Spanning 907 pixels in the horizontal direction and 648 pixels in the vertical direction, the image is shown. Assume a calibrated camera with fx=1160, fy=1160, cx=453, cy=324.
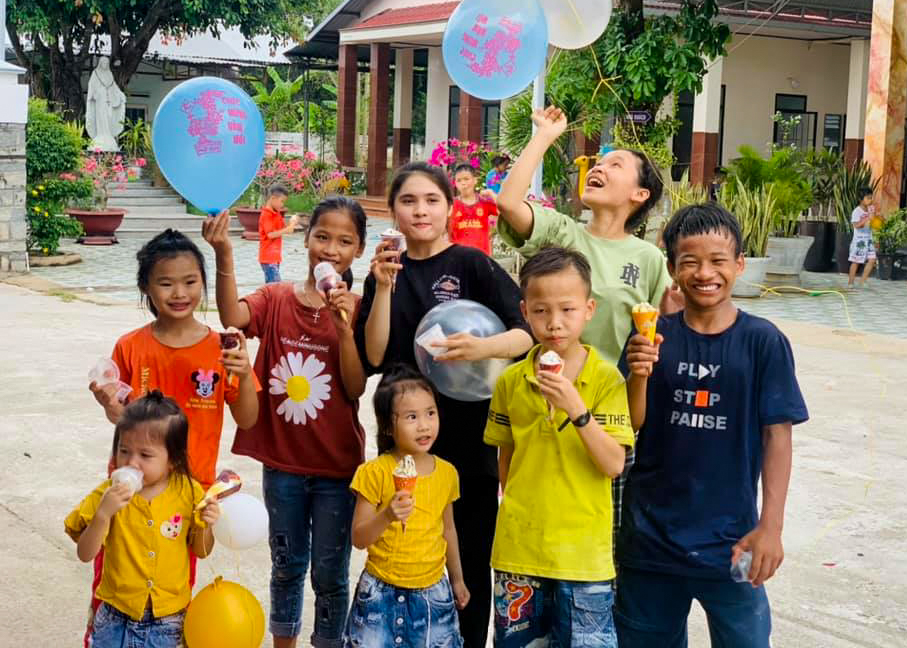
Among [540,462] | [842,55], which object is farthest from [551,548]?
[842,55]

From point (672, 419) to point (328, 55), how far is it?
81.3 ft

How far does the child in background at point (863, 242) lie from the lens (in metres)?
13.9

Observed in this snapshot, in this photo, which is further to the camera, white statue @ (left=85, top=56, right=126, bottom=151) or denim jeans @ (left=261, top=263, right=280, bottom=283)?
white statue @ (left=85, top=56, right=126, bottom=151)

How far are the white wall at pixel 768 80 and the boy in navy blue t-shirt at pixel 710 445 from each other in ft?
61.0

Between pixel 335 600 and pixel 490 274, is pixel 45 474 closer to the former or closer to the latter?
pixel 335 600

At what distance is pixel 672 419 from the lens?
8.87 feet

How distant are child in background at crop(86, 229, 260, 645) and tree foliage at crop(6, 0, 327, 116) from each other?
22.4 m

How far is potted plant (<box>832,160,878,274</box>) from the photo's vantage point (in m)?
15.3

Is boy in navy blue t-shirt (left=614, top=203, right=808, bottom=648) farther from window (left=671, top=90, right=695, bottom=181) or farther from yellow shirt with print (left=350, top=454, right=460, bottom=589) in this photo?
window (left=671, top=90, right=695, bottom=181)

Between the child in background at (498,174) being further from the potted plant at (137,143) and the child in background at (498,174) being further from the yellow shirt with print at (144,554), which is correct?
the potted plant at (137,143)

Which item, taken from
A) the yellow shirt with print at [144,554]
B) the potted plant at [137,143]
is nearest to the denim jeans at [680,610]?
the yellow shirt with print at [144,554]

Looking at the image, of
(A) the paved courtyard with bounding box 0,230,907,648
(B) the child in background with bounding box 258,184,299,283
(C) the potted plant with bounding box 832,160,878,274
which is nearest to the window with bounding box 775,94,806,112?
(C) the potted plant with bounding box 832,160,878,274

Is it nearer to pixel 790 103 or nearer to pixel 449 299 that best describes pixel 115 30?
pixel 790 103

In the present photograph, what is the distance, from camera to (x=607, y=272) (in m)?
3.04
